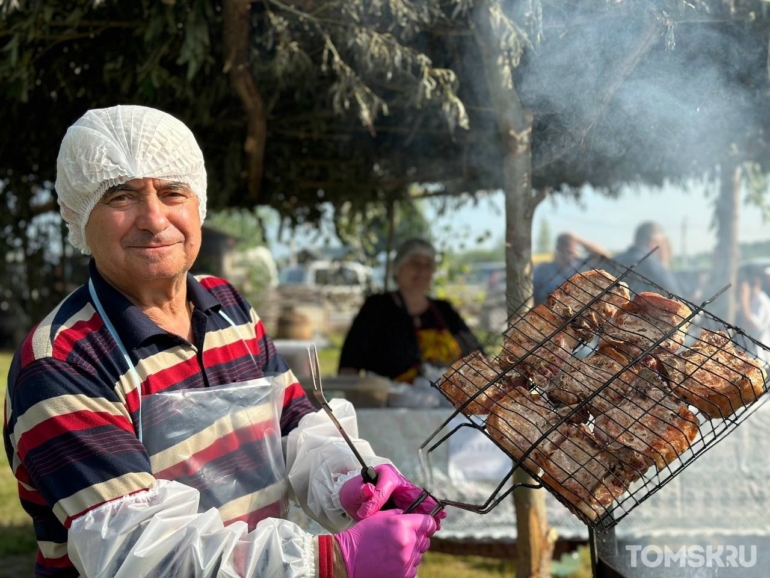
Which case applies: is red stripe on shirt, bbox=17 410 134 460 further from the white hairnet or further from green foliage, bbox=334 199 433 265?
green foliage, bbox=334 199 433 265

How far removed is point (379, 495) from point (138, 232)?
0.95m

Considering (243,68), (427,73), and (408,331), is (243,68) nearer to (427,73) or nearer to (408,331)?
(427,73)

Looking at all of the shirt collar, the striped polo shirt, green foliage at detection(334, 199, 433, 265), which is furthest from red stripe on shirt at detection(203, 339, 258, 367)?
green foliage at detection(334, 199, 433, 265)

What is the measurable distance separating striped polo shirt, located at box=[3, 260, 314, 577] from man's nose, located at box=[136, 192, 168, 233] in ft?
0.72

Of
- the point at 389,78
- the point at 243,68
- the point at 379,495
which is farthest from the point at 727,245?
the point at 379,495

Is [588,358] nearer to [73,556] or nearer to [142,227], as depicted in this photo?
[142,227]

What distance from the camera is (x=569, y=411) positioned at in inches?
73.9

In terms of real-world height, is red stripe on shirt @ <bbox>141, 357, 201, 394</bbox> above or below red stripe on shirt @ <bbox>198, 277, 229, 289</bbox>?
below

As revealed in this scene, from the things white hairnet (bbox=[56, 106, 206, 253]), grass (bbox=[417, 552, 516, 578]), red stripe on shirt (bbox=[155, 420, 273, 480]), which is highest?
white hairnet (bbox=[56, 106, 206, 253])

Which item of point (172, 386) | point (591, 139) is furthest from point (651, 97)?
point (172, 386)

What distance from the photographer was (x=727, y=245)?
7789 mm

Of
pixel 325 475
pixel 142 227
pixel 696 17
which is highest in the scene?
pixel 696 17

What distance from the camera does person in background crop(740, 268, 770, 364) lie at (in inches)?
298

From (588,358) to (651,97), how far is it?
54.8 inches
